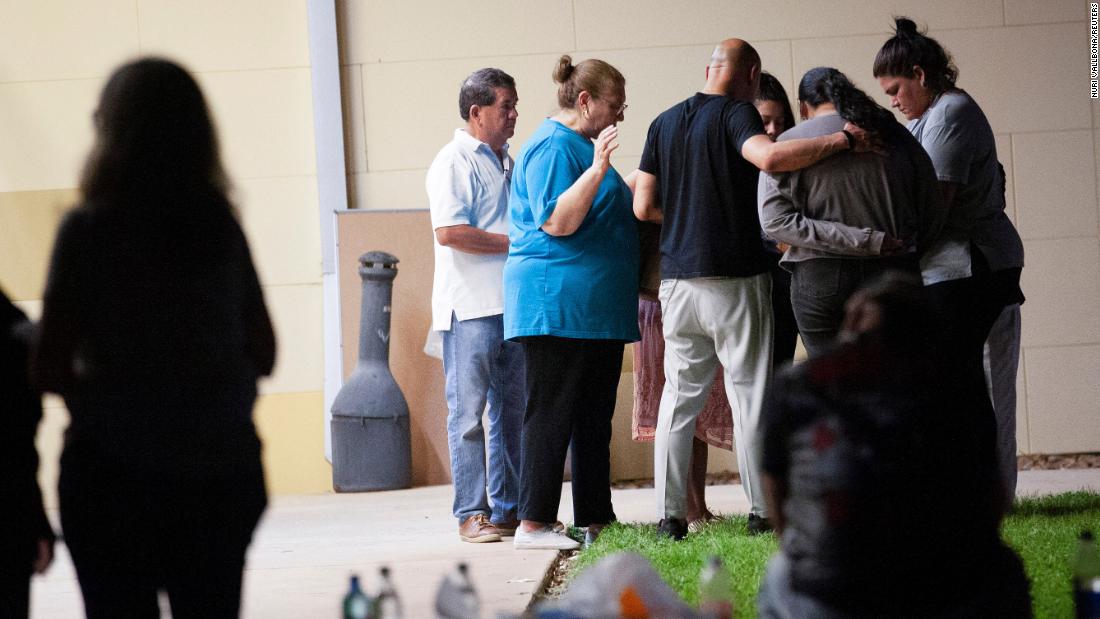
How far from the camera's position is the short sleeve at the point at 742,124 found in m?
3.97

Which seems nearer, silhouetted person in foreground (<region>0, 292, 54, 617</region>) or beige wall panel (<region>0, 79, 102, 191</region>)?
silhouetted person in foreground (<region>0, 292, 54, 617</region>)

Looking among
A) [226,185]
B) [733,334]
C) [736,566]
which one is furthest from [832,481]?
[733,334]

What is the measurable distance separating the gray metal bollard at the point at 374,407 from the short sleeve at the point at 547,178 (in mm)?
2623

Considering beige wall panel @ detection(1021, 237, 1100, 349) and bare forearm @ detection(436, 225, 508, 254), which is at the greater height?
bare forearm @ detection(436, 225, 508, 254)

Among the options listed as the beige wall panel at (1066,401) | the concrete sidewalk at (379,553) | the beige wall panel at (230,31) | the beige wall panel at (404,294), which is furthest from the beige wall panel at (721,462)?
the beige wall panel at (230,31)

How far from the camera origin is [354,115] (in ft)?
23.1

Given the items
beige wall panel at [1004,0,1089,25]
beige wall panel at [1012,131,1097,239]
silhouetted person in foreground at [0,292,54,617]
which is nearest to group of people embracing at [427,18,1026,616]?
silhouetted person in foreground at [0,292,54,617]

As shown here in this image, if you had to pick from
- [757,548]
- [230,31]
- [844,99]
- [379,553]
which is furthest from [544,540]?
[230,31]

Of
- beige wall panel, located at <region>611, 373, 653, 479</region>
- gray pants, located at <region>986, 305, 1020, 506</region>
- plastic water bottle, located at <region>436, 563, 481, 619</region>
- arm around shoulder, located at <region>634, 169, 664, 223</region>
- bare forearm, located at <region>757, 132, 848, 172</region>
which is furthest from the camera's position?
beige wall panel, located at <region>611, 373, 653, 479</region>

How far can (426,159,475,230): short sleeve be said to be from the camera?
458 cm

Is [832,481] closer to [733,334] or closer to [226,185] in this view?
[226,185]

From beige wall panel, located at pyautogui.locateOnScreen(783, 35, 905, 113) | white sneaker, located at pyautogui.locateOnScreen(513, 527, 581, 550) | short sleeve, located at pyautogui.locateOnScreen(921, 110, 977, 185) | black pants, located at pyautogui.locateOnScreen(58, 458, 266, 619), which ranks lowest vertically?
white sneaker, located at pyautogui.locateOnScreen(513, 527, 581, 550)

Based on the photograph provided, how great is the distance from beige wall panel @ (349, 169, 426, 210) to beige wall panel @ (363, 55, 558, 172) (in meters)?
0.05

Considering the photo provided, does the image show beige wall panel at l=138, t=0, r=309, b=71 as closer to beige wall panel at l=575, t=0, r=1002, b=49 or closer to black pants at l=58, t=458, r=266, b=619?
beige wall panel at l=575, t=0, r=1002, b=49
